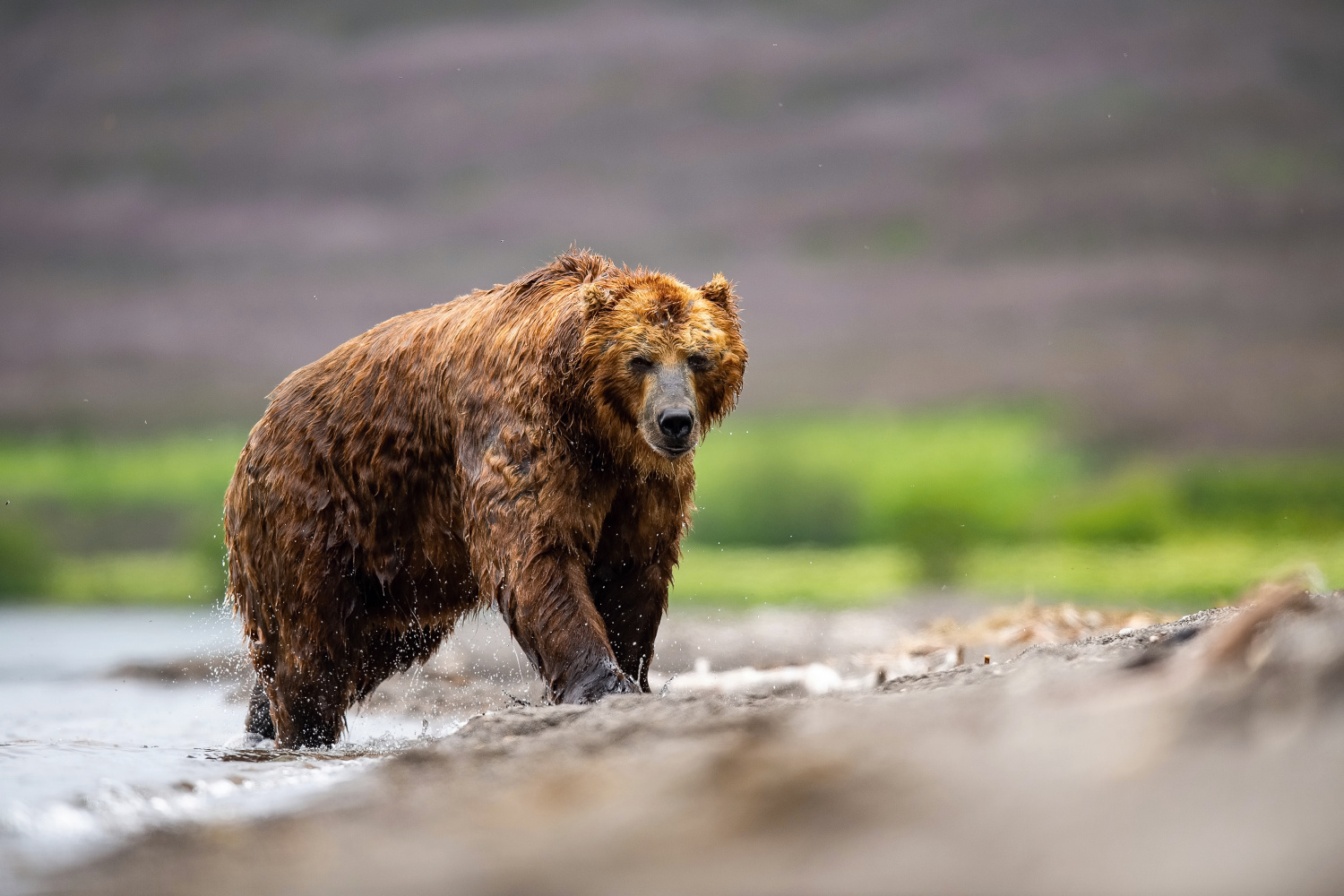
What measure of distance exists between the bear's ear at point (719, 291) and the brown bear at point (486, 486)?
1 cm

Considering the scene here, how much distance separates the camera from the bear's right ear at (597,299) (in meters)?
4.85

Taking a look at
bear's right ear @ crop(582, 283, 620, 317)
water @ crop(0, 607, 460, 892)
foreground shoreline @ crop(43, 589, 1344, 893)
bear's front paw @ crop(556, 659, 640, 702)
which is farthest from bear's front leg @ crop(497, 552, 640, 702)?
foreground shoreline @ crop(43, 589, 1344, 893)

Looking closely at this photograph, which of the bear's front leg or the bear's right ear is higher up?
the bear's right ear

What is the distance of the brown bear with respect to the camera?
4785 mm

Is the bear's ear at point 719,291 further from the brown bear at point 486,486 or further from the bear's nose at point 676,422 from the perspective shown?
the bear's nose at point 676,422

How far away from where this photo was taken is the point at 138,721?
310 inches

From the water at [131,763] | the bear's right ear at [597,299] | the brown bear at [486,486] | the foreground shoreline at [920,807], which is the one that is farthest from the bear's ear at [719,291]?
the foreground shoreline at [920,807]

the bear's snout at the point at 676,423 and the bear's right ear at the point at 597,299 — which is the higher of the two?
the bear's right ear at the point at 597,299

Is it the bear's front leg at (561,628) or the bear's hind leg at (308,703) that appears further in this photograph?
the bear's hind leg at (308,703)

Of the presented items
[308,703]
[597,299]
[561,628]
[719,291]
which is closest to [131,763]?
[561,628]

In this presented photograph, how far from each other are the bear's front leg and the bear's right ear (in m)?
0.96

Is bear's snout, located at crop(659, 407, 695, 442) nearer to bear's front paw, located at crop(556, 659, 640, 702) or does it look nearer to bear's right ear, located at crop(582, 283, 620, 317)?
bear's right ear, located at crop(582, 283, 620, 317)

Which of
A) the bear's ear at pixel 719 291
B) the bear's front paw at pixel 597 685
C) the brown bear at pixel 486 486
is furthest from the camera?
the bear's ear at pixel 719 291

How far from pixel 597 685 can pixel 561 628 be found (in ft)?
0.93
